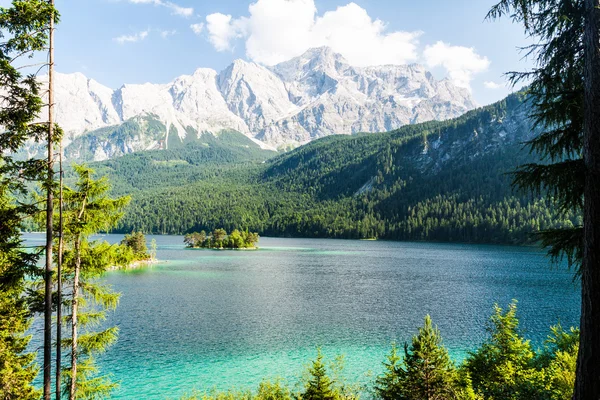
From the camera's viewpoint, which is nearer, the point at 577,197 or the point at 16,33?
the point at 577,197

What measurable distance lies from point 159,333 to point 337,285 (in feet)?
129

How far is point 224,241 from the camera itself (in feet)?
556

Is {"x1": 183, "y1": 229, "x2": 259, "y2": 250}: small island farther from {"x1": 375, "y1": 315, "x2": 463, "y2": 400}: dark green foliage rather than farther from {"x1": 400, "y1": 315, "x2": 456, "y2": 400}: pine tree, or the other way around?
{"x1": 400, "y1": 315, "x2": 456, "y2": 400}: pine tree

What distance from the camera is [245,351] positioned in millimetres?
35719

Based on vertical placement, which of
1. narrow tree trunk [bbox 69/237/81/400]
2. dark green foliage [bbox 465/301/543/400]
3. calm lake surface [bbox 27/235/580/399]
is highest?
narrow tree trunk [bbox 69/237/81/400]

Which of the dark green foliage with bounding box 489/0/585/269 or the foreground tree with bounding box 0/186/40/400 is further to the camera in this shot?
the foreground tree with bounding box 0/186/40/400

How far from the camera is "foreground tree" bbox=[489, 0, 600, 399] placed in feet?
26.1

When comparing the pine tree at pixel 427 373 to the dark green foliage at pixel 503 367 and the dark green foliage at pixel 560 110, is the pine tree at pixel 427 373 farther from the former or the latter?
the dark green foliage at pixel 560 110

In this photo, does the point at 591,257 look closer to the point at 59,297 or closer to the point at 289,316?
the point at 59,297

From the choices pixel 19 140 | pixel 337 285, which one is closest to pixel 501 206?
pixel 337 285

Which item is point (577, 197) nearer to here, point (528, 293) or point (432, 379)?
point (432, 379)

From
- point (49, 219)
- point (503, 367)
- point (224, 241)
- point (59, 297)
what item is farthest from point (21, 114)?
point (224, 241)

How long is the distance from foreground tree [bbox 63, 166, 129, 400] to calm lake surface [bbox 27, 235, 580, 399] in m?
12.8

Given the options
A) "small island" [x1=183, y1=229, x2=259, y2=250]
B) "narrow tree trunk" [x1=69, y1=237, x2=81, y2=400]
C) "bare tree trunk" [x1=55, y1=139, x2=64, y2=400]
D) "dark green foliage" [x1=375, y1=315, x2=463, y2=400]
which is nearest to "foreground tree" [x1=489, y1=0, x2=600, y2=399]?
"dark green foliage" [x1=375, y1=315, x2=463, y2=400]
